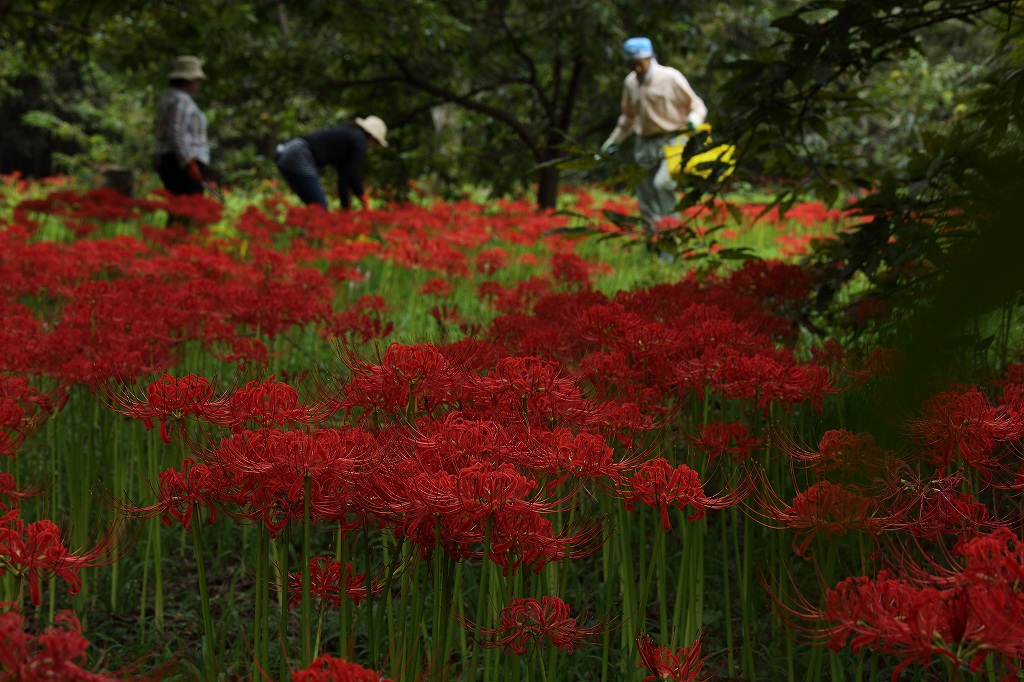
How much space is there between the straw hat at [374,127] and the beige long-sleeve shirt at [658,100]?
9.05 ft

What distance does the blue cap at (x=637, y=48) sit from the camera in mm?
8734

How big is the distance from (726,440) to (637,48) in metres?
7.51

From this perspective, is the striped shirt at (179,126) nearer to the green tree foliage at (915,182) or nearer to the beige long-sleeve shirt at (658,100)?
the beige long-sleeve shirt at (658,100)

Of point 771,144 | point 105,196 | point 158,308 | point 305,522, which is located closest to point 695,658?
point 305,522

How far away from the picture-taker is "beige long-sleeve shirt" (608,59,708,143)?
8906mm

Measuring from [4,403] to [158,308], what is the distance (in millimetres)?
1139

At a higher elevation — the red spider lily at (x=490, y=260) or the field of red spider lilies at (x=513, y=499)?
the red spider lily at (x=490, y=260)

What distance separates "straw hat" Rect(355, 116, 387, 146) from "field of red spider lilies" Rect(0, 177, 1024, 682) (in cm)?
644

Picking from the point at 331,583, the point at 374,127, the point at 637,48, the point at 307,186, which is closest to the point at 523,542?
the point at 331,583

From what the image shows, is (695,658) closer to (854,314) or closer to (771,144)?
(854,314)

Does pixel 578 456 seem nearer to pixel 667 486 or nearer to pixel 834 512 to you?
pixel 667 486

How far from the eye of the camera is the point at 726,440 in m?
1.88

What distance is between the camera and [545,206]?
1120 cm

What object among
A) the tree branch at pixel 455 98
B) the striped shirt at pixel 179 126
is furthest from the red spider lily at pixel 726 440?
the tree branch at pixel 455 98
